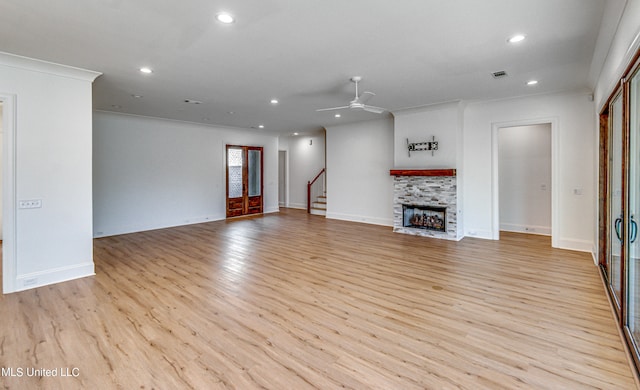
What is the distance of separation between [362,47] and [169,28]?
2132mm

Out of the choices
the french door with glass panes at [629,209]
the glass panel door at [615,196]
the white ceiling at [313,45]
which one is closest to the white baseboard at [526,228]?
the white ceiling at [313,45]

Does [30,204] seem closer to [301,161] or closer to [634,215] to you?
[634,215]

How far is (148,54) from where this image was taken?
12.5 feet

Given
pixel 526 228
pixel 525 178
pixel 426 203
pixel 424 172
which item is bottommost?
pixel 526 228

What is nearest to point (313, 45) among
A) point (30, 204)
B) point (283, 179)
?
point (30, 204)

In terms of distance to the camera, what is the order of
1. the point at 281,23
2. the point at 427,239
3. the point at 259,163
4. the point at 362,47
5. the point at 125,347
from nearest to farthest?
the point at 125,347 < the point at 281,23 < the point at 362,47 < the point at 427,239 < the point at 259,163

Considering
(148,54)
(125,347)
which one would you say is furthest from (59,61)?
(125,347)

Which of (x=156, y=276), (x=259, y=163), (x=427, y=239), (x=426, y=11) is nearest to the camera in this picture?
(x=426, y=11)

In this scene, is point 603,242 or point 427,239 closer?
point 603,242

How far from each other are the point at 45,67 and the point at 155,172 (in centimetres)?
427

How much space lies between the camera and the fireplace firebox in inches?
273

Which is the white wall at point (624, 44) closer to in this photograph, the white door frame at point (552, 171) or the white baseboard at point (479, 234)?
the white door frame at point (552, 171)

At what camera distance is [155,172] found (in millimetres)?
8094

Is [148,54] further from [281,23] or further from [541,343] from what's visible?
[541,343]
